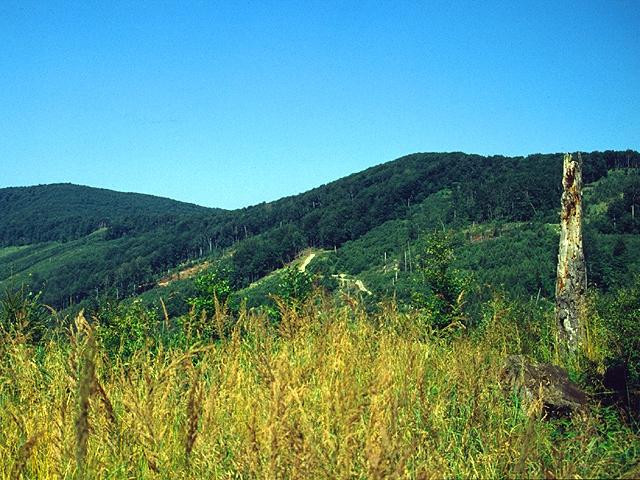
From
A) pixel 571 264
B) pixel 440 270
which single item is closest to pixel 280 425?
pixel 571 264

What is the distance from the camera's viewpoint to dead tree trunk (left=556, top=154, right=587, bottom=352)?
6875 mm

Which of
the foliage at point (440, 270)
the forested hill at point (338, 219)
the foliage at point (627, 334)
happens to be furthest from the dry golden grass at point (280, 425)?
the forested hill at point (338, 219)

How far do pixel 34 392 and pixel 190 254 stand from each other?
18100 cm

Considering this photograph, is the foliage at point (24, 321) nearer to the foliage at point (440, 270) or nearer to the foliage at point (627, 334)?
the foliage at point (627, 334)

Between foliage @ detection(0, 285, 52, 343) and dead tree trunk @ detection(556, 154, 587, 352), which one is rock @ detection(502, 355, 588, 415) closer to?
dead tree trunk @ detection(556, 154, 587, 352)

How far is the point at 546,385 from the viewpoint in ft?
12.9

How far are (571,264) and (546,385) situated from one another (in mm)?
4060

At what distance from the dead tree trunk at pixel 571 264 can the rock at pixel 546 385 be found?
253cm

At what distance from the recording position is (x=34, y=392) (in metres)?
3.06

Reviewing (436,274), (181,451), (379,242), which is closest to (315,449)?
(181,451)

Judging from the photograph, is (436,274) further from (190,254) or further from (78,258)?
(78,258)

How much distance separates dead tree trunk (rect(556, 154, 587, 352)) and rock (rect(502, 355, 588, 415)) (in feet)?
8.32

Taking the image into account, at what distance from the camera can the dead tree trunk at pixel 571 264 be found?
688cm

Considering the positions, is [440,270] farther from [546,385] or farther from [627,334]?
[546,385]
